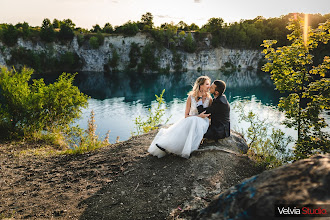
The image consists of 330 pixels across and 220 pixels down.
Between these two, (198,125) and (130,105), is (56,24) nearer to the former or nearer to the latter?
(130,105)

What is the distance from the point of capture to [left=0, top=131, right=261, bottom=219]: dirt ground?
408 cm

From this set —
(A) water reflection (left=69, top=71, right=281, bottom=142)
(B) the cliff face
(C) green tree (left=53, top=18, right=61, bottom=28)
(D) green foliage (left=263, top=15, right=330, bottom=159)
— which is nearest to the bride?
(D) green foliage (left=263, top=15, right=330, bottom=159)

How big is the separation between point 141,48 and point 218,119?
242 ft

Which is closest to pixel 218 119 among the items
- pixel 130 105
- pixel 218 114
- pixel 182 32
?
pixel 218 114

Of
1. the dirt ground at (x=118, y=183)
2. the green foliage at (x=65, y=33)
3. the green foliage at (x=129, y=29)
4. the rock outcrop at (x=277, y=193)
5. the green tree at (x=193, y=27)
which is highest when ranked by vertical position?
the green tree at (x=193, y=27)

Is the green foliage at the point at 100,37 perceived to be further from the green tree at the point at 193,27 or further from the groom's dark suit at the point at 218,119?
the groom's dark suit at the point at 218,119

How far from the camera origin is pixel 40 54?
62219 millimetres

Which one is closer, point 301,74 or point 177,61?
point 301,74

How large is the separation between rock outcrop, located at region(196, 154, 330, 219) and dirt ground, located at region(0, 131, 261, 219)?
1837mm

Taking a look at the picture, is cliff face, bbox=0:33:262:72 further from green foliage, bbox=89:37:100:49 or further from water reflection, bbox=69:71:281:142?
water reflection, bbox=69:71:281:142

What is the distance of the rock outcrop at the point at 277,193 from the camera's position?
1697mm

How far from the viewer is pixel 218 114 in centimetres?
656

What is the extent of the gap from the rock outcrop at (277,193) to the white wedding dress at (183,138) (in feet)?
12.0

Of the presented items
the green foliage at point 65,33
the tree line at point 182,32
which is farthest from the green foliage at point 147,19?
the green foliage at point 65,33
